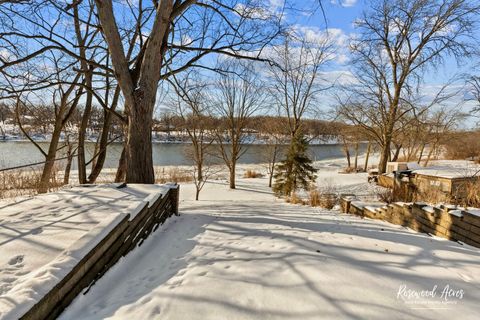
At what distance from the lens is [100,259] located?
2.49 m

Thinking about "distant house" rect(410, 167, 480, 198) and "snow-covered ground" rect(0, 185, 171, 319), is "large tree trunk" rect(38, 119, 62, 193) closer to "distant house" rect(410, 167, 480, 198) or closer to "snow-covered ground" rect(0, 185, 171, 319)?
"snow-covered ground" rect(0, 185, 171, 319)

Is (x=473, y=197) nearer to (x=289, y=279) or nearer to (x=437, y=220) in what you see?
(x=437, y=220)

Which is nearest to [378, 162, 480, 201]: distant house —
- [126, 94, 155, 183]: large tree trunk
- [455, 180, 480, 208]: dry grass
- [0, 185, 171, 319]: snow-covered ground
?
[455, 180, 480, 208]: dry grass

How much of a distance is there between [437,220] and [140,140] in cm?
544

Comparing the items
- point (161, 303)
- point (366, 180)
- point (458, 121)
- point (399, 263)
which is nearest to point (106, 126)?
point (161, 303)

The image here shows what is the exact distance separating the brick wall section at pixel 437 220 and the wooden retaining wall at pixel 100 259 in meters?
4.31

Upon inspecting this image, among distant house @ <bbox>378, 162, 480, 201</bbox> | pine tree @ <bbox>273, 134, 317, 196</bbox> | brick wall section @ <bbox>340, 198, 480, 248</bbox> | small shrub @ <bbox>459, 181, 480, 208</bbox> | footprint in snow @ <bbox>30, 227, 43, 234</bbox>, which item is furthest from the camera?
pine tree @ <bbox>273, 134, 317, 196</bbox>

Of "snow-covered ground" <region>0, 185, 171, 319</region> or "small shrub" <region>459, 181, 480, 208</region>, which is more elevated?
"small shrub" <region>459, 181, 480, 208</region>

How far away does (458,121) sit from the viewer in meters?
29.4

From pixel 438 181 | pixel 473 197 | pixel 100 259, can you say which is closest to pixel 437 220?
pixel 473 197

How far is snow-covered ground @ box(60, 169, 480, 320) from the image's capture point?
1919 millimetres

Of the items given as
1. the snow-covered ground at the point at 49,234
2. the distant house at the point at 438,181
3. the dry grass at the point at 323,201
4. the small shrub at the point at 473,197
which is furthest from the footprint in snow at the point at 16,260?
the distant house at the point at 438,181

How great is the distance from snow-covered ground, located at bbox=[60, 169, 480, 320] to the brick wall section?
343 millimetres

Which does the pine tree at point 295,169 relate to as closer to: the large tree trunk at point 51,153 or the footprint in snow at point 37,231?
the large tree trunk at point 51,153
